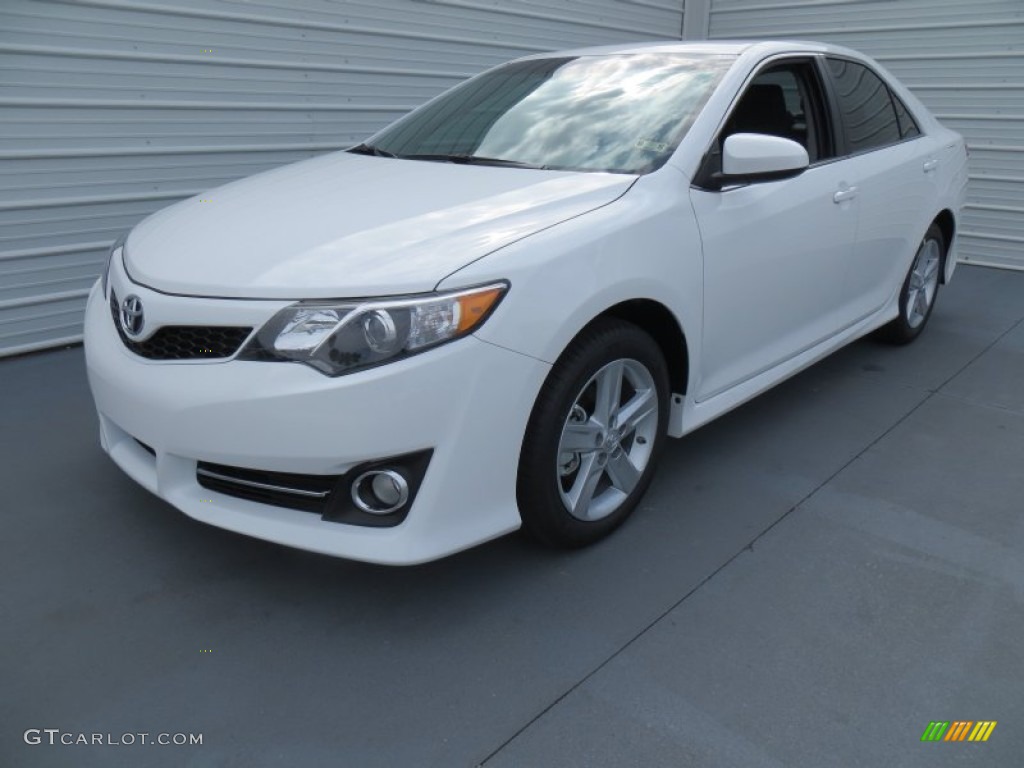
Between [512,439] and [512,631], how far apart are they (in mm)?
534

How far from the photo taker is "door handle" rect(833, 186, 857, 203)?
134 inches

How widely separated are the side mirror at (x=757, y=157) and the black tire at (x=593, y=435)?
0.64 metres

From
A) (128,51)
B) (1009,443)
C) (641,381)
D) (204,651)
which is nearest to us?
(204,651)

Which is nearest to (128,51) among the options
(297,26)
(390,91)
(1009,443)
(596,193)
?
(297,26)

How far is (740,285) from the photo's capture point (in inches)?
115

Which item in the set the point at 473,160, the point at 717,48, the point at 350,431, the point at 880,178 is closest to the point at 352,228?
the point at 350,431

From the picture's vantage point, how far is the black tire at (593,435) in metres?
2.33

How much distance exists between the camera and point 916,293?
15.1ft

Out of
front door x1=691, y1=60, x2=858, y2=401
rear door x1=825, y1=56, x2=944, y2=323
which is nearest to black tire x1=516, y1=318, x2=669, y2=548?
front door x1=691, y1=60, x2=858, y2=401

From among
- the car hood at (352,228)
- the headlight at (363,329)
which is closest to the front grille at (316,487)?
the headlight at (363,329)

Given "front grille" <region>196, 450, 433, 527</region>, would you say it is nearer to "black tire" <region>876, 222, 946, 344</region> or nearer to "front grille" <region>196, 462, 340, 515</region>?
"front grille" <region>196, 462, 340, 515</region>

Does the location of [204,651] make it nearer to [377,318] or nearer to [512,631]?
[512,631]

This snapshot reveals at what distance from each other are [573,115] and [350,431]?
1.63 meters

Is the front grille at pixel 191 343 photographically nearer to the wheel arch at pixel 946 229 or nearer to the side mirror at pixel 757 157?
the side mirror at pixel 757 157
